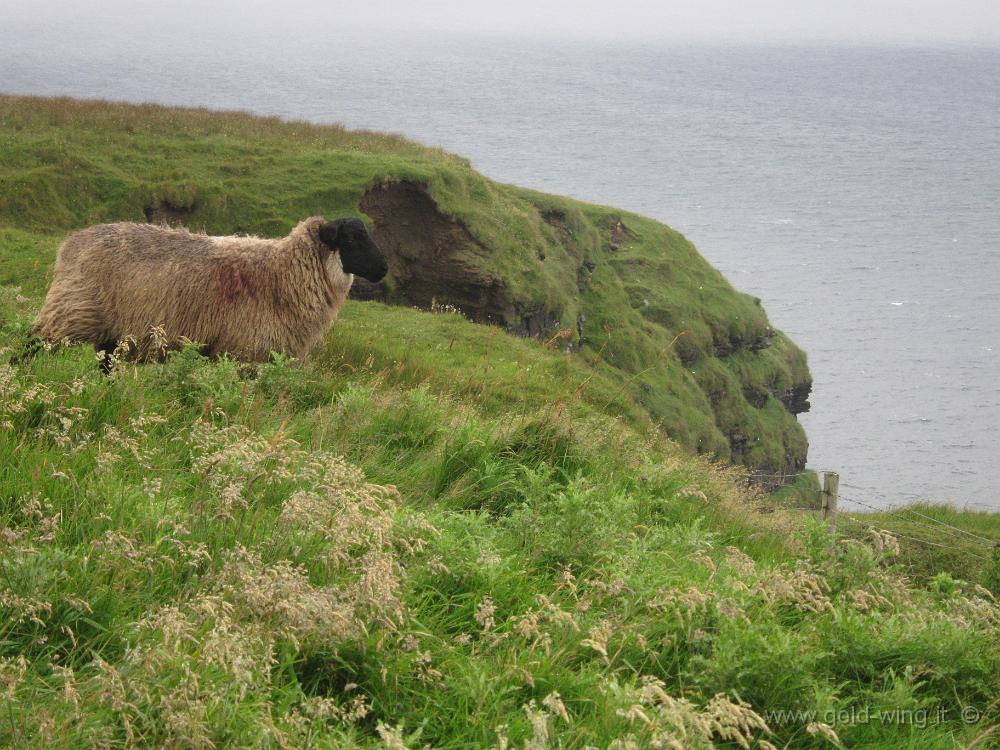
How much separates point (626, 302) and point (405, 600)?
37531 millimetres

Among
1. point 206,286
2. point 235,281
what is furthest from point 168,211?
point 206,286

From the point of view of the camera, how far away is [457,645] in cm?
455

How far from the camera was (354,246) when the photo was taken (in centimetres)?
1255

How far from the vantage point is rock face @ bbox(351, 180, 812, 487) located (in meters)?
30.0

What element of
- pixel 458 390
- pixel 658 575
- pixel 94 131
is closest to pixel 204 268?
pixel 458 390

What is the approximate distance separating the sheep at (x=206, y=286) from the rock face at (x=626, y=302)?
7.21m

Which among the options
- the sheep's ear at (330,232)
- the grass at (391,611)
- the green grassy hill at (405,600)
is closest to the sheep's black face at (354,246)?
the sheep's ear at (330,232)

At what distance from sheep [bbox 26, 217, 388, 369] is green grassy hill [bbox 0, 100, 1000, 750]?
3.31 metres

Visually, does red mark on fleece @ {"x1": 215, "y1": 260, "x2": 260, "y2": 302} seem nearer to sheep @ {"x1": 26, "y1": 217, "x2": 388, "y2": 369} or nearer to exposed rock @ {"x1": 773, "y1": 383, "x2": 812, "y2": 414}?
sheep @ {"x1": 26, "y1": 217, "x2": 388, "y2": 369}

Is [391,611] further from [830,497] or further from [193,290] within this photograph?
[193,290]

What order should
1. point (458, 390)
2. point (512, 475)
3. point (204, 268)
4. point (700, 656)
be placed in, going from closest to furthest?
point (700, 656)
point (512, 475)
point (204, 268)
point (458, 390)

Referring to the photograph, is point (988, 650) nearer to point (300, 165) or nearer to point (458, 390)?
point (458, 390)

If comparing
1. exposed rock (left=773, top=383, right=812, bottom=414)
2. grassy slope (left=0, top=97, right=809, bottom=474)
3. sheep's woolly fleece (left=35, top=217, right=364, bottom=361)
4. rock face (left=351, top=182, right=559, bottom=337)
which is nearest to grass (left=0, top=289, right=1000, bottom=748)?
sheep's woolly fleece (left=35, top=217, right=364, bottom=361)

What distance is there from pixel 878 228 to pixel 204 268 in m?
135
